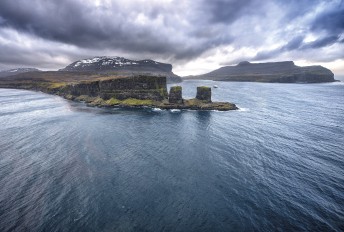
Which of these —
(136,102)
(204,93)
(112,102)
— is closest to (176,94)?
(204,93)

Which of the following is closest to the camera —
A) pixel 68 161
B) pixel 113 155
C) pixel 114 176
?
pixel 114 176

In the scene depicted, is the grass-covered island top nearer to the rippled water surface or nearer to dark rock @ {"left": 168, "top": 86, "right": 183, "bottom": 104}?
dark rock @ {"left": 168, "top": 86, "right": 183, "bottom": 104}

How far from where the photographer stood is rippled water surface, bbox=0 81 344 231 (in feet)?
86.0

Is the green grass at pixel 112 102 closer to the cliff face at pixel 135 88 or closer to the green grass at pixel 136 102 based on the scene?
the cliff face at pixel 135 88

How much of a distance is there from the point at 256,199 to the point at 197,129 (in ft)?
132

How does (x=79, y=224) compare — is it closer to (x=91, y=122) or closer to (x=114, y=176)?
(x=114, y=176)

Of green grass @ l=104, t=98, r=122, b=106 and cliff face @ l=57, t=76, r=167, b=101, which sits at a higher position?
cliff face @ l=57, t=76, r=167, b=101

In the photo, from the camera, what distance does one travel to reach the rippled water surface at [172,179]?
2620 centimetres

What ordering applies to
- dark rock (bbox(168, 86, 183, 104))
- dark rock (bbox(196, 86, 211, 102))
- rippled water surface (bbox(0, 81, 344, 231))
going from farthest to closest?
dark rock (bbox(168, 86, 183, 104)) → dark rock (bbox(196, 86, 211, 102)) → rippled water surface (bbox(0, 81, 344, 231))

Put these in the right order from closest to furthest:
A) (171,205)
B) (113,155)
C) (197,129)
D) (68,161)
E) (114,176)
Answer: (171,205), (114,176), (68,161), (113,155), (197,129)

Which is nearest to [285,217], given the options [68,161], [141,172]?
[141,172]

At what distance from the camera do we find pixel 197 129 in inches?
2753

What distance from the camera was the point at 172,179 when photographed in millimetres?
36469

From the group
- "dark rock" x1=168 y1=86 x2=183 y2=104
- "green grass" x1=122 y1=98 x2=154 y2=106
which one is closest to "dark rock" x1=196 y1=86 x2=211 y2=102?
"dark rock" x1=168 y1=86 x2=183 y2=104
